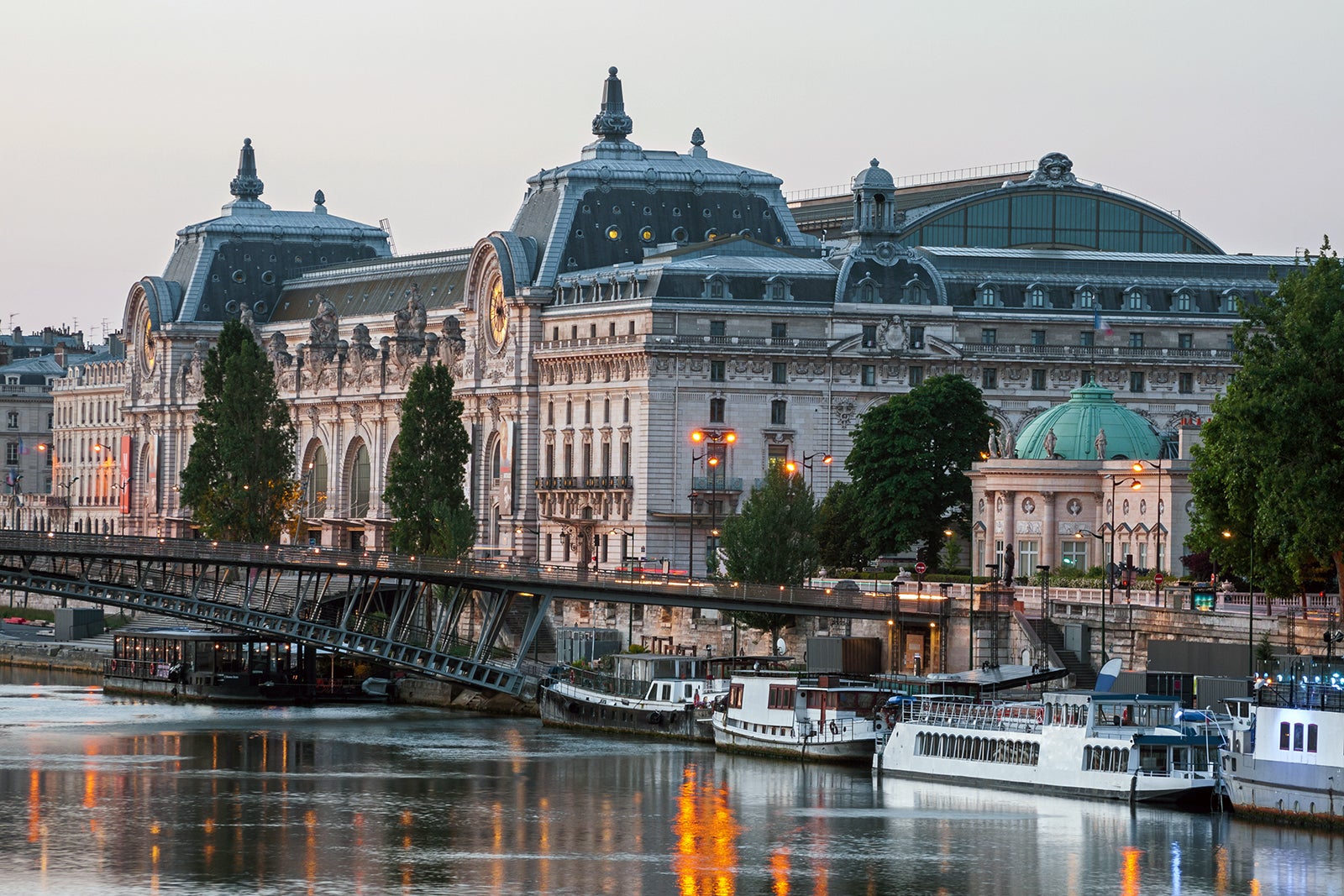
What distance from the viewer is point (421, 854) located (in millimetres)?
88500

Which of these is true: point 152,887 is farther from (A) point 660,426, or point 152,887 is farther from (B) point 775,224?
(B) point 775,224

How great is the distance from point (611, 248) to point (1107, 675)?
8622cm

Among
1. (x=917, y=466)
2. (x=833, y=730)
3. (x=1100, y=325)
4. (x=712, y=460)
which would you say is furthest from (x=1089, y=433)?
(x=833, y=730)

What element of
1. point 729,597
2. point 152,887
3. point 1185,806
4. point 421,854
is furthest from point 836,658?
point 152,887

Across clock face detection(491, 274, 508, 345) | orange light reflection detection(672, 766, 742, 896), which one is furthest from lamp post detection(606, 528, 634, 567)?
orange light reflection detection(672, 766, 742, 896)

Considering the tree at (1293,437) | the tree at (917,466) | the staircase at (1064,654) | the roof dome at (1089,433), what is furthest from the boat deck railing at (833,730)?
the tree at (917,466)

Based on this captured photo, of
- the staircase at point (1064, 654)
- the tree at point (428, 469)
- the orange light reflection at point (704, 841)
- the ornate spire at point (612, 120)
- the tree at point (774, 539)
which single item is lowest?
the orange light reflection at point (704, 841)

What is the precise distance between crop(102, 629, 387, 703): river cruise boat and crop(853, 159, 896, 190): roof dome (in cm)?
4742

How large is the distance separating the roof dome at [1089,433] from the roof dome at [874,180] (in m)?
31.3

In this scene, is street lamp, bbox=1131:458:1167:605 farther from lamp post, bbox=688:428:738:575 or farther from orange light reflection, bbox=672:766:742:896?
orange light reflection, bbox=672:766:742:896

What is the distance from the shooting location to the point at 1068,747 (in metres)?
100

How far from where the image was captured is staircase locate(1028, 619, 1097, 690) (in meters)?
118

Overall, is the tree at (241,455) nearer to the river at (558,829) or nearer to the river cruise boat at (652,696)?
the river cruise boat at (652,696)

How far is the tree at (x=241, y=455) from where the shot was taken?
170750 millimetres
